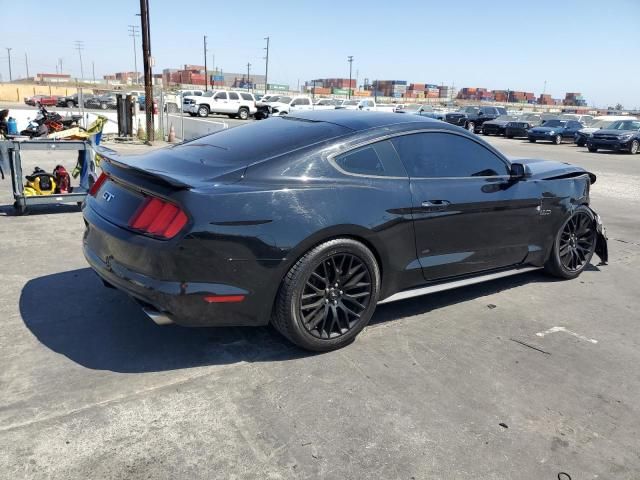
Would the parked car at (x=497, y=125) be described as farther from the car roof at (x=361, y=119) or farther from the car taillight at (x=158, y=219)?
the car taillight at (x=158, y=219)

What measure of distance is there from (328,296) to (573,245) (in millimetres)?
3133

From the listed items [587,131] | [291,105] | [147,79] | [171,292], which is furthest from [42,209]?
[291,105]

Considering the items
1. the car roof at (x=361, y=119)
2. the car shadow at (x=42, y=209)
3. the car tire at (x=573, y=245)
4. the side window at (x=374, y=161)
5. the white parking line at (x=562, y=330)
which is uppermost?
the car roof at (x=361, y=119)

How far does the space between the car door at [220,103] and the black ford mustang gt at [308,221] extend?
33406mm

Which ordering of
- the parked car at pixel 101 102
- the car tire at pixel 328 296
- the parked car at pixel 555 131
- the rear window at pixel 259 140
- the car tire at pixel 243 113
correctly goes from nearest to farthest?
the car tire at pixel 328 296 < the rear window at pixel 259 140 < the parked car at pixel 555 131 < the car tire at pixel 243 113 < the parked car at pixel 101 102

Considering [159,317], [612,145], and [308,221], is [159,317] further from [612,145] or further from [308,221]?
[612,145]

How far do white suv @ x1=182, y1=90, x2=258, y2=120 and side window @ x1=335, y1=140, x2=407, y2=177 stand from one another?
33349 millimetres

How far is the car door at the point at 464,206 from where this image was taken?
12.8 ft

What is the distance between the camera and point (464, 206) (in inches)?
161

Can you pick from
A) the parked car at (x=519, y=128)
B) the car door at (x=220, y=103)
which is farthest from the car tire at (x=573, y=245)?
the car door at (x=220, y=103)

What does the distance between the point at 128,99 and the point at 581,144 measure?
21.4m

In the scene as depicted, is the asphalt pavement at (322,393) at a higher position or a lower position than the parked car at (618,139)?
lower

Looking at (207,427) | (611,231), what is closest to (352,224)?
(207,427)

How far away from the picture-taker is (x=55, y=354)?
3.36 meters
